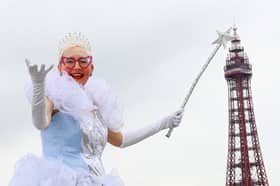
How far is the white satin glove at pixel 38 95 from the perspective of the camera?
4797 mm

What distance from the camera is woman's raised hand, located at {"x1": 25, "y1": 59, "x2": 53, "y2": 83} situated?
4.75m

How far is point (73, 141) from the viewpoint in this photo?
211 inches

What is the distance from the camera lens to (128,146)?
5.89 metres

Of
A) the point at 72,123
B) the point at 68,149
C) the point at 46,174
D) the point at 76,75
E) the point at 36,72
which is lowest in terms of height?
the point at 46,174

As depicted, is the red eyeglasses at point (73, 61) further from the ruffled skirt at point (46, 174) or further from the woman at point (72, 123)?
the ruffled skirt at point (46, 174)

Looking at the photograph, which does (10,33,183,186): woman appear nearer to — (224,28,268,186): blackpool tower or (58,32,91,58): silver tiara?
(58,32,91,58): silver tiara

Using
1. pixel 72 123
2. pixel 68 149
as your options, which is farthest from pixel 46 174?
pixel 72 123

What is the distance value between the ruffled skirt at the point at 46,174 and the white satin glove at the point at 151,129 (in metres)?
0.66

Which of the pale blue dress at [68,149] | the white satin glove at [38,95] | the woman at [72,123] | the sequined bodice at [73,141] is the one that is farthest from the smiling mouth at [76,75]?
the white satin glove at [38,95]

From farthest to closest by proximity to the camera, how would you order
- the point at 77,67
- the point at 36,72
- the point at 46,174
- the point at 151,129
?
1. the point at 151,129
2. the point at 77,67
3. the point at 46,174
4. the point at 36,72

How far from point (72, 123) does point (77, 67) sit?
0.41 meters

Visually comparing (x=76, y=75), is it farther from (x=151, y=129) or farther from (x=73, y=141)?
(x=151, y=129)

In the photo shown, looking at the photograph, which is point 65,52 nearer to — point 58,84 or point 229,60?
point 58,84

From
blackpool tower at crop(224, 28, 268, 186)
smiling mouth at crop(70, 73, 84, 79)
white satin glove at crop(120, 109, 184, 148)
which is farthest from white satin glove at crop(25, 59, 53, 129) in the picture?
blackpool tower at crop(224, 28, 268, 186)
